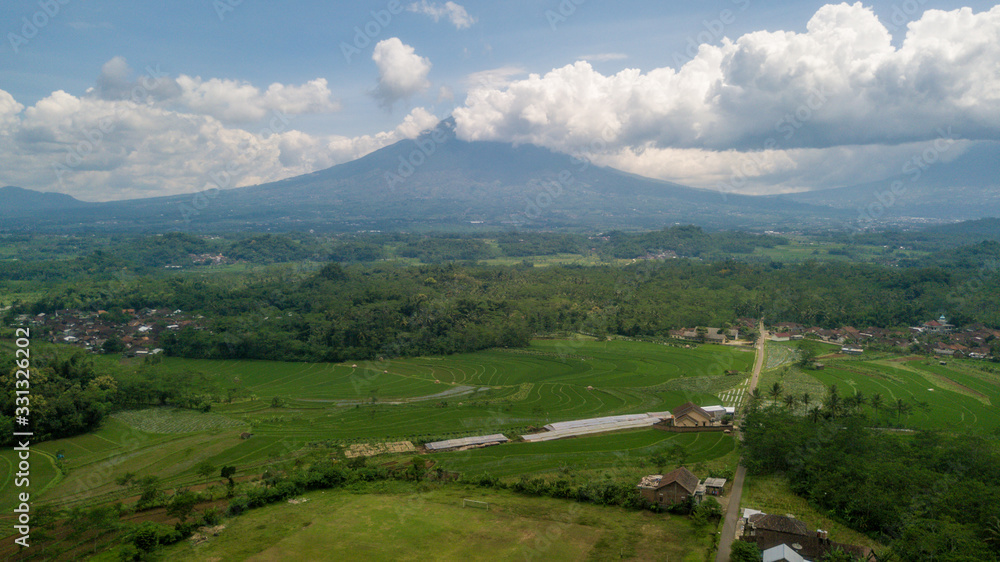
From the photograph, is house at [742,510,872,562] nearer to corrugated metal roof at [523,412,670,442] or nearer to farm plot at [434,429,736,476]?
farm plot at [434,429,736,476]

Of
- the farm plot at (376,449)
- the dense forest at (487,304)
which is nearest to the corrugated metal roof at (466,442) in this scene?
the farm plot at (376,449)

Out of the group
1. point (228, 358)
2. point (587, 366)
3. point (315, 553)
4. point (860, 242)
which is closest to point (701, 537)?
point (315, 553)

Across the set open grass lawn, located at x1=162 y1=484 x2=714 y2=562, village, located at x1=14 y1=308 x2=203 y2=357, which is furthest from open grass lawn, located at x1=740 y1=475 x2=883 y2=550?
village, located at x1=14 y1=308 x2=203 y2=357

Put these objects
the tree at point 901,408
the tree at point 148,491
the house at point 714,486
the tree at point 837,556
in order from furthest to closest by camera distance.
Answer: the tree at point 901,408
the house at point 714,486
the tree at point 148,491
the tree at point 837,556

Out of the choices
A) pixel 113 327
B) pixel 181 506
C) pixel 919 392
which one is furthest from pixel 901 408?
pixel 113 327

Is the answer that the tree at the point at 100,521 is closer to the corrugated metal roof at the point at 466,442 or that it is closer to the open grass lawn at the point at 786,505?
the corrugated metal roof at the point at 466,442

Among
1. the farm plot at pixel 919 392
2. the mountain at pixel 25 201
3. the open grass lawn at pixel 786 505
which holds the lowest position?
the open grass lawn at pixel 786 505

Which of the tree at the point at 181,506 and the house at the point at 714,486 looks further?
the house at the point at 714,486
